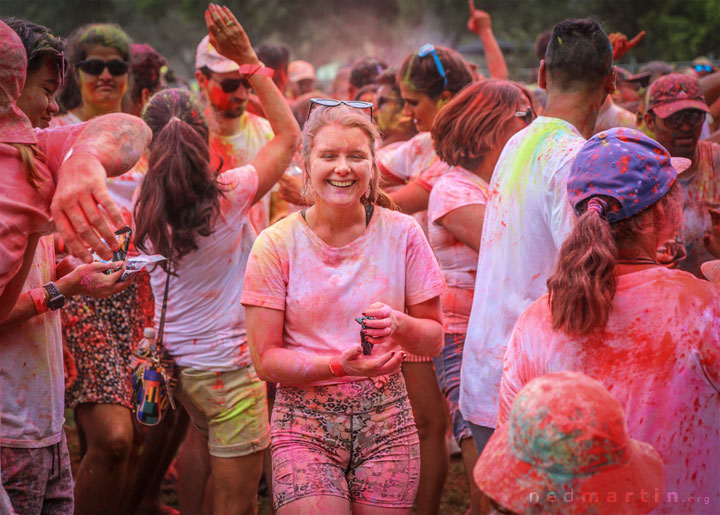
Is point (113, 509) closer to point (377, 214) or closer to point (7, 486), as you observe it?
point (7, 486)

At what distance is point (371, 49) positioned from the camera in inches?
1982

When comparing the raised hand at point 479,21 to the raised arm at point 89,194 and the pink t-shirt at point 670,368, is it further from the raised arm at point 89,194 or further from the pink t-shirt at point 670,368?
the raised arm at point 89,194

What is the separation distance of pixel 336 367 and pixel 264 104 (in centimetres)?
188

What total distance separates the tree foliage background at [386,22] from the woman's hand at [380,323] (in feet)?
65.0

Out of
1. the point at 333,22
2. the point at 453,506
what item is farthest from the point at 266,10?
the point at 453,506

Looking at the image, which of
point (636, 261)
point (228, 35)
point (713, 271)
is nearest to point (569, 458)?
point (636, 261)

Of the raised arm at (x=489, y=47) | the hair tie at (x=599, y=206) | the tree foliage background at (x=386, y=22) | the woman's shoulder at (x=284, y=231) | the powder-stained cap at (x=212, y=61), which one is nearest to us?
the hair tie at (x=599, y=206)

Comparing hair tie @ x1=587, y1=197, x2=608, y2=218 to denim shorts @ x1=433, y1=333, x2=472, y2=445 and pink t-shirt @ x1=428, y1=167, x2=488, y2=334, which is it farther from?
denim shorts @ x1=433, y1=333, x2=472, y2=445

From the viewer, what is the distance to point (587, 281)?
89.0 inches

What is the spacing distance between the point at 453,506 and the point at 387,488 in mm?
2408

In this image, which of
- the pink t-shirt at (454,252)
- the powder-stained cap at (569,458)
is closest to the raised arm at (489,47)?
the pink t-shirt at (454,252)

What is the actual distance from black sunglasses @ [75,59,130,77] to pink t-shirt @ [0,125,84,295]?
3110mm

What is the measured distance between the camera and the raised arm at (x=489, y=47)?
7277mm

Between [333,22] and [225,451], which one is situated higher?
[333,22]
